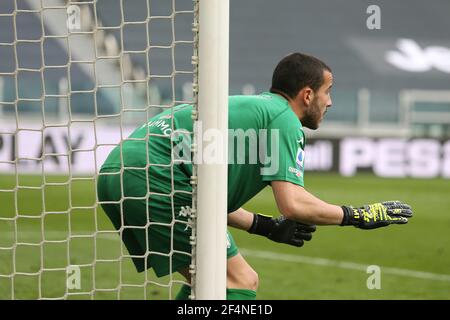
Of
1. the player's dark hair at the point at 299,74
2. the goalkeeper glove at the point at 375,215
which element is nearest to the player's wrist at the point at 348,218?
the goalkeeper glove at the point at 375,215

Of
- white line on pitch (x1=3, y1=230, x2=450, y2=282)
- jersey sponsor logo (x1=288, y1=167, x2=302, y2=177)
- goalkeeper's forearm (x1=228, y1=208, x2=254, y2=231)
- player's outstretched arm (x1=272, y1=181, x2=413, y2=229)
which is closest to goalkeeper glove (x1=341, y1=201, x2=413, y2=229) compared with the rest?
player's outstretched arm (x1=272, y1=181, x2=413, y2=229)

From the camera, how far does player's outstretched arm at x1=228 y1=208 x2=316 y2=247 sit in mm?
4438

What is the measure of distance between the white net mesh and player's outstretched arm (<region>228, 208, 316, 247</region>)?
515mm

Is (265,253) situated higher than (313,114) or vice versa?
(313,114)

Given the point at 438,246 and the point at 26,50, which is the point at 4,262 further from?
the point at 26,50

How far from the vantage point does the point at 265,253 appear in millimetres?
8680

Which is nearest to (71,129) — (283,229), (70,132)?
(70,132)

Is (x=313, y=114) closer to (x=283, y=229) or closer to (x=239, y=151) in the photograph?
(x=239, y=151)

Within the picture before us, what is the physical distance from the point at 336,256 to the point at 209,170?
5278mm

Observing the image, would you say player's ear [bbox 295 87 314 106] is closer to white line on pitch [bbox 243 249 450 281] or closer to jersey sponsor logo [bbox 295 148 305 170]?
jersey sponsor logo [bbox 295 148 305 170]

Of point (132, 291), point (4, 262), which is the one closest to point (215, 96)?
point (132, 291)

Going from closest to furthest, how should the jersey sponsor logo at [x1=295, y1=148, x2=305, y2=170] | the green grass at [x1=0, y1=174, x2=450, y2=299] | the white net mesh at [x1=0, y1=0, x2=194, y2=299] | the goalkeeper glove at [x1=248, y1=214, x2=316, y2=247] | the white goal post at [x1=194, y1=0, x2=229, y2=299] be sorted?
1. the white goal post at [x1=194, y1=0, x2=229, y2=299]
2. the jersey sponsor logo at [x1=295, y1=148, x2=305, y2=170]
3. the goalkeeper glove at [x1=248, y1=214, x2=316, y2=247]
4. the white net mesh at [x1=0, y1=0, x2=194, y2=299]
5. the green grass at [x1=0, y1=174, x2=450, y2=299]

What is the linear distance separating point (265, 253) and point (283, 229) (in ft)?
14.0

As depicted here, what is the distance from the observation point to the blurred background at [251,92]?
5.46 metres
